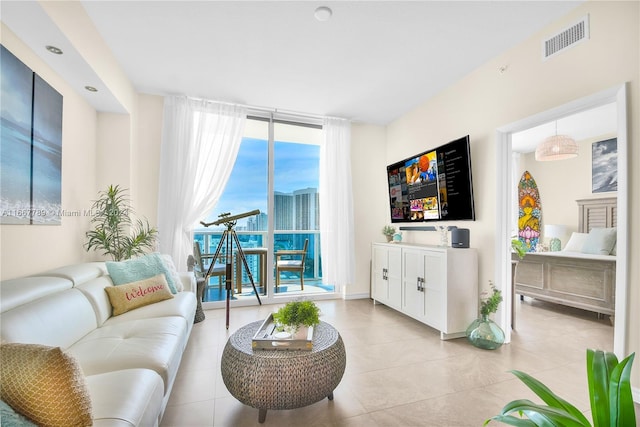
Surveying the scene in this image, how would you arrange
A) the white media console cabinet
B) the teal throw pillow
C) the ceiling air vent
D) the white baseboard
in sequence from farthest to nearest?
the white baseboard
the white media console cabinet
the teal throw pillow
the ceiling air vent

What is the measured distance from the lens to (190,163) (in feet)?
12.5

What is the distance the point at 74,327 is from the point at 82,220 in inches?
64.7

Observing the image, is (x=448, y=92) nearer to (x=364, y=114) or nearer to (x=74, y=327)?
(x=364, y=114)

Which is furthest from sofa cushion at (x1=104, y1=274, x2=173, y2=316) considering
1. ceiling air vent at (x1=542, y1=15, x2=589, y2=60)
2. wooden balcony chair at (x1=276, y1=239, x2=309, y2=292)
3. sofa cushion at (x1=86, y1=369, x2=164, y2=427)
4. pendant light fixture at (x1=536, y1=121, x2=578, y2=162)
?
pendant light fixture at (x1=536, y1=121, x2=578, y2=162)

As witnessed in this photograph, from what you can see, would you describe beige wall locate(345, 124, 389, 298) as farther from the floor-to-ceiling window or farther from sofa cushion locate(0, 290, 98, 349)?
sofa cushion locate(0, 290, 98, 349)

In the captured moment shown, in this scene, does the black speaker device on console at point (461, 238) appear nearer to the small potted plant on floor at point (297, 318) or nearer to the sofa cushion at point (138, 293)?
the small potted plant on floor at point (297, 318)

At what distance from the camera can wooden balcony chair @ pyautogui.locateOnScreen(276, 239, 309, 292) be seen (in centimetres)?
467

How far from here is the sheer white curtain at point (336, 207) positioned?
14.5ft

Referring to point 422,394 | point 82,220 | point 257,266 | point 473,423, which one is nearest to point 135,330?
point 82,220

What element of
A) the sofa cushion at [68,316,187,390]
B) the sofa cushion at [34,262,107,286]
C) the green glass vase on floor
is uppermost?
the sofa cushion at [34,262,107,286]

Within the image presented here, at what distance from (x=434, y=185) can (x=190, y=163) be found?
10.1 ft

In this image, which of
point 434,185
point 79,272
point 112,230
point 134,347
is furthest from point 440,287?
point 112,230

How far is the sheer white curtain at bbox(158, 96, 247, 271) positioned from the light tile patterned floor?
1181 millimetres

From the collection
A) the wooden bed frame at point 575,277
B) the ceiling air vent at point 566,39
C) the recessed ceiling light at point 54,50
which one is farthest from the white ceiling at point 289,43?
the wooden bed frame at point 575,277
